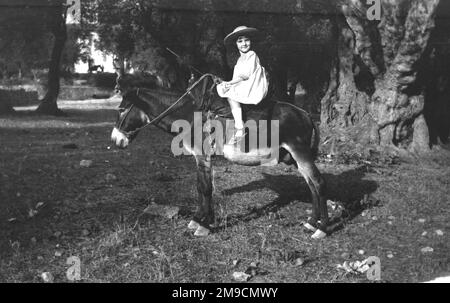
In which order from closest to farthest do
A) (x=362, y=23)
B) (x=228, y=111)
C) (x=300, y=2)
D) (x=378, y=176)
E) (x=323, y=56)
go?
(x=228, y=111), (x=378, y=176), (x=362, y=23), (x=300, y=2), (x=323, y=56)

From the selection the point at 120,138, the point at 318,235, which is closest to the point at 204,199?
the point at 120,138

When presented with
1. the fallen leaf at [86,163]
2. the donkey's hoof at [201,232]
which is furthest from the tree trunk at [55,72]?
the donkey's hoof at [201,232]

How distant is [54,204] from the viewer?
805 cm

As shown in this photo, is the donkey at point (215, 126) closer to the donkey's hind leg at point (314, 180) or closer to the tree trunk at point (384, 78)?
the donkey's hind leg at point (314, 180)

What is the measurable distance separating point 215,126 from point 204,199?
1.18 metres

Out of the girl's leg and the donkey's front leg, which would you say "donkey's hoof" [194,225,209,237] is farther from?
the girl's leg

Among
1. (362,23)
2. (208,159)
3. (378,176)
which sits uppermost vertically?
(362,23)

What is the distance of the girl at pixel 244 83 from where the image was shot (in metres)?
6.59

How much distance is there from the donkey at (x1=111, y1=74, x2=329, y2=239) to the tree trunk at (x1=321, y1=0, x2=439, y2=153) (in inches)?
228

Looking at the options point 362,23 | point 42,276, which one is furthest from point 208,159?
point 362,23

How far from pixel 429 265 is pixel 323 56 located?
20.7 m

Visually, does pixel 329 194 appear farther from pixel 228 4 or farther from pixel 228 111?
pixel 228 4

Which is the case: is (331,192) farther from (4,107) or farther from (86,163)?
(4,107)

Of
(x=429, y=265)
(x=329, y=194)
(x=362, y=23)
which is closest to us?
(x=429, y=265)
